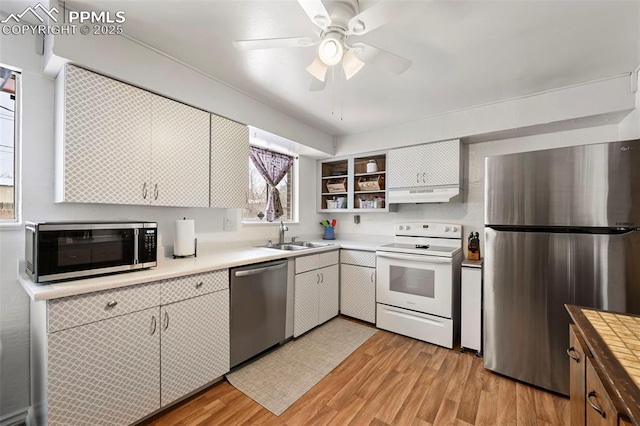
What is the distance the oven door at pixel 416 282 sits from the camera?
2.59 meters

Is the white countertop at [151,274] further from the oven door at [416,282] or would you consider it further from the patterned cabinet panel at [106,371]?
the oven door at [416,282]

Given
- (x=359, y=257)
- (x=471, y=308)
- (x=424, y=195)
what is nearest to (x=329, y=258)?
(x=359, y=257)

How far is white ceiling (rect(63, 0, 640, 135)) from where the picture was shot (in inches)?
57.2

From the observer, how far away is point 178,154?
203 centimetres

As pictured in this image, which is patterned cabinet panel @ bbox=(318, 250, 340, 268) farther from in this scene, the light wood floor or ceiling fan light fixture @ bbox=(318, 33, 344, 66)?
ceiling fan light fixture @ bbox=(318, 33, 344, 66)

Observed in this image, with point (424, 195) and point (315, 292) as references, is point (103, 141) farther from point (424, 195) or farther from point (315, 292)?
point (424, 195)

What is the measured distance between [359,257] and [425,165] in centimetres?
135

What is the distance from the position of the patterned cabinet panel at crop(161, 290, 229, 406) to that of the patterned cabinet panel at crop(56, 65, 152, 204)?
2.74 ft

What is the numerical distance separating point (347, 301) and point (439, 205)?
1.67m

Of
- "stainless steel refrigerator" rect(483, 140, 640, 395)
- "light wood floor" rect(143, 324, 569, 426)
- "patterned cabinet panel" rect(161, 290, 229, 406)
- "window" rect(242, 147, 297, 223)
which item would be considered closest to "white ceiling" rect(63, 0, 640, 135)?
"stainless steel refrigerator" rect(483, 140, 640, 395)

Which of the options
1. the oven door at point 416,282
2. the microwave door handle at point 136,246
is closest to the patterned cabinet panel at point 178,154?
the microwave door handle at point 136,246

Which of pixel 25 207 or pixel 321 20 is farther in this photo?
pixel 25 207

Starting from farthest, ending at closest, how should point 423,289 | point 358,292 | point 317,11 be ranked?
point 358,292 → point 423,289 → point 317,11

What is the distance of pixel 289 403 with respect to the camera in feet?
5.93
